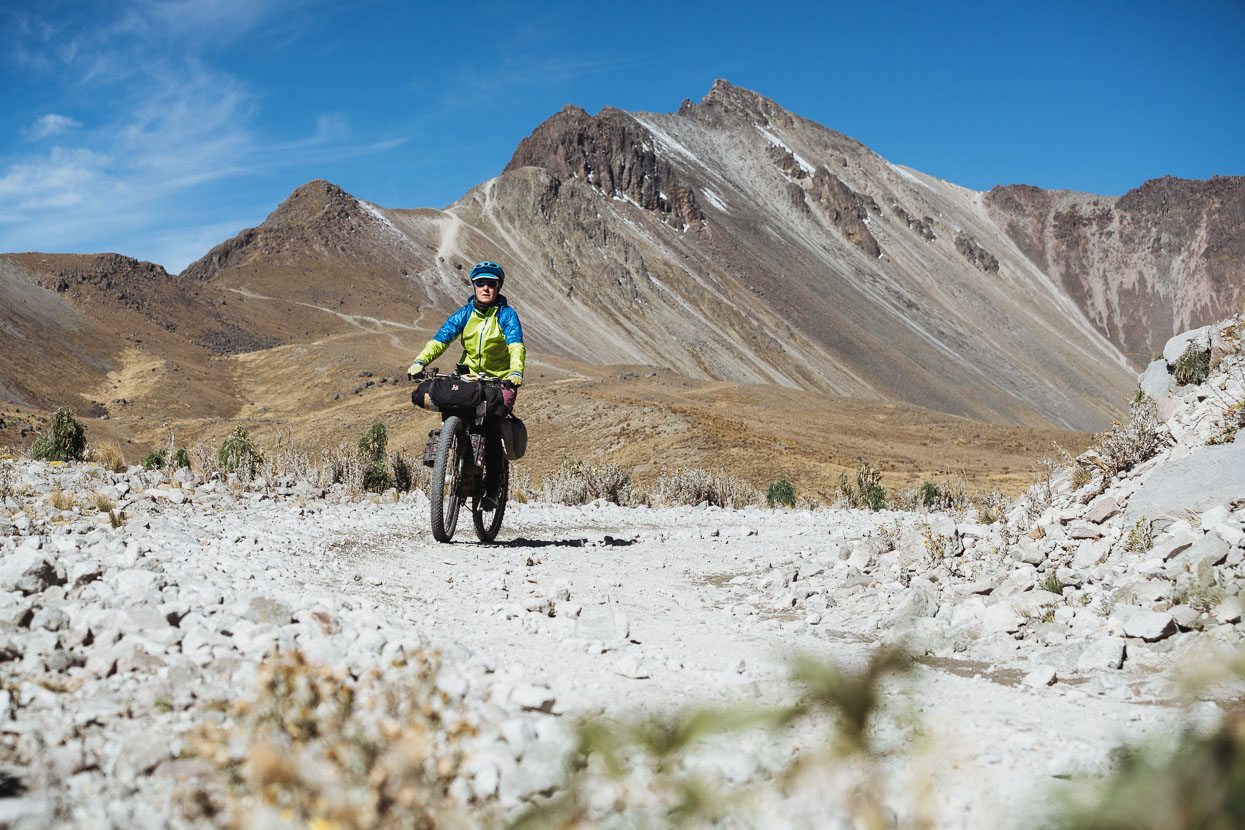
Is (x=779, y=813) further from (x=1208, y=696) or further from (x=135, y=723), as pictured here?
A: (x=1208, y=696)

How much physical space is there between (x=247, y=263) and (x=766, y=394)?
63868 millimetres

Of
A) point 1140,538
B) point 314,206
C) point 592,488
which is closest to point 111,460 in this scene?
point 592,488

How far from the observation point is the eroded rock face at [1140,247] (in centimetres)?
16438

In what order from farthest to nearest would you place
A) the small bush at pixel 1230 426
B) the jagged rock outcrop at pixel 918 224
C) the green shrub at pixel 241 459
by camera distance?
the jagged rock outcrop at pixel 918 224 < the green shrub at pixel 241 459 < the small bush at pixel 1230 426

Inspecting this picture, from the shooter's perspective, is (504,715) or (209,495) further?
(209,495)

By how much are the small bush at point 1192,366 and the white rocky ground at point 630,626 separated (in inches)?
5.3

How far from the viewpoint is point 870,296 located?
121 m

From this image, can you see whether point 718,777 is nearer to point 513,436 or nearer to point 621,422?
point 513,436

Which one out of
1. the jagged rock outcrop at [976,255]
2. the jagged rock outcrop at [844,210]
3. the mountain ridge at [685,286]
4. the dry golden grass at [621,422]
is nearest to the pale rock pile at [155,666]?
the dry golden grass at [621,422]

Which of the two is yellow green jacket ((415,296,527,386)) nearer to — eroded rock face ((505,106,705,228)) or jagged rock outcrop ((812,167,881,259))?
eroded rock face ((505,106,705,228))

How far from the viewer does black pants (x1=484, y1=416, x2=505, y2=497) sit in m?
8.08

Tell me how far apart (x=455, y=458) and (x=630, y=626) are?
3.58 metres

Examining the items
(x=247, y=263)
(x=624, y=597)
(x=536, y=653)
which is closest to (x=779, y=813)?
(x=536, y=653)

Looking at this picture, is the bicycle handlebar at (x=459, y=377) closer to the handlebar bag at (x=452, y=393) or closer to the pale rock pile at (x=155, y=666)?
the handlebar bag at (x=452, y=393)
